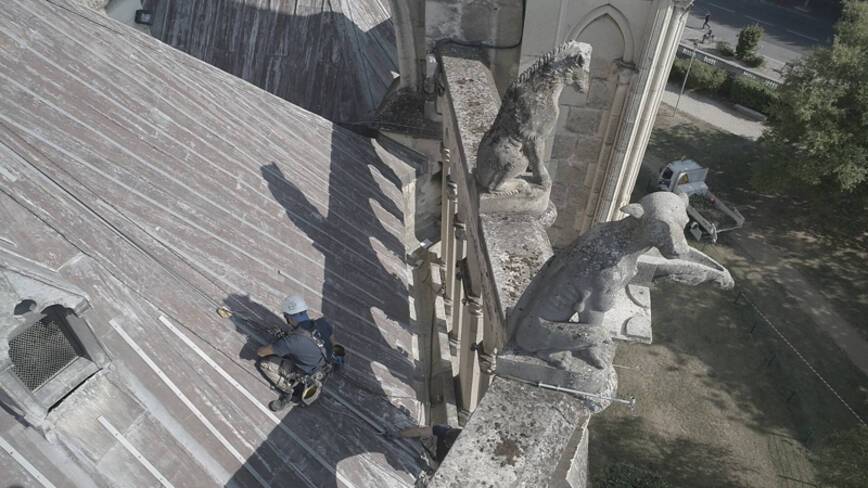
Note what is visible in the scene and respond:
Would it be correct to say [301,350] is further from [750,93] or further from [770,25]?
[770,25]

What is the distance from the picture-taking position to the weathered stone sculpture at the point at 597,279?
372 cm

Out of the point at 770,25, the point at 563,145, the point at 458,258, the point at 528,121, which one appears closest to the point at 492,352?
the point at 458,258

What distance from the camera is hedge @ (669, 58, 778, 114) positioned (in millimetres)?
29120

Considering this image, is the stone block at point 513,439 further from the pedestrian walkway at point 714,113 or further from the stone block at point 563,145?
the pedestrian walkway at point 714,113

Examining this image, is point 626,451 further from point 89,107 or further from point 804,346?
point 89,107

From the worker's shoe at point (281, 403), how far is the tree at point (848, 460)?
39.3 ft

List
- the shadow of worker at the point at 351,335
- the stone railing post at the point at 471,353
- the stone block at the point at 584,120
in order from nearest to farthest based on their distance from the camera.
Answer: the shadow of worker at the point at 351,335 → the stone railing post at the point at 471,353 → the stone block at the point at 584,120

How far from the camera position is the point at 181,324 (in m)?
5.92

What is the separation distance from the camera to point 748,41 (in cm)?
3238

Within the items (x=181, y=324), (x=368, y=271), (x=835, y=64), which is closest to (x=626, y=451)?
(x=368, y=271)

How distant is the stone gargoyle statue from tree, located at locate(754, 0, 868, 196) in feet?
60.4

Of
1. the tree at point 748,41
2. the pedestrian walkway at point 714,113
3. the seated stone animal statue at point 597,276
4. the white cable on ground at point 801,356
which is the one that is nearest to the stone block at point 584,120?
the seated stone animal statue at point 597,276

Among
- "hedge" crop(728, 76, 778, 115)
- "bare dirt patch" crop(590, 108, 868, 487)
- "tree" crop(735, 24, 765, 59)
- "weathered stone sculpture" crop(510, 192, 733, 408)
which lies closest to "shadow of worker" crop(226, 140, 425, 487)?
"weathered stone sculpture" crop(510, 192, 733, 408)

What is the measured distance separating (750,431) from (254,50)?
52.2 feet
